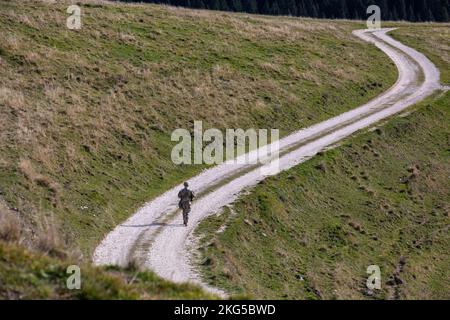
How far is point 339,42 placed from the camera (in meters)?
74.2

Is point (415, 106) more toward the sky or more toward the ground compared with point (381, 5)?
more toward the ground

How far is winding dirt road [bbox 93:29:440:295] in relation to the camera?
24.8m

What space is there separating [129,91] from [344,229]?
19.1m

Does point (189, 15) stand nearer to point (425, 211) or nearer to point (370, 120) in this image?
point (370, 120)

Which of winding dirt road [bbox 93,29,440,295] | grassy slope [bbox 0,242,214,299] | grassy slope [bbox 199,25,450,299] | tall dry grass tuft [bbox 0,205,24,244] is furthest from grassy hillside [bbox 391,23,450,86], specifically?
tall dry grass tuft [bbox 0,205,24,244]

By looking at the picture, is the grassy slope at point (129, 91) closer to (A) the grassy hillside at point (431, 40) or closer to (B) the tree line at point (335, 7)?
(A) the grassy hillside at point (431, 40)

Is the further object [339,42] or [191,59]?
[339,42]

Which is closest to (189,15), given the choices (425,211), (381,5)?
(425,211)

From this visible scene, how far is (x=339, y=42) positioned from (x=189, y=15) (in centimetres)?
1787

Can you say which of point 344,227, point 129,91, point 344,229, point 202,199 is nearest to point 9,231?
point 202,199

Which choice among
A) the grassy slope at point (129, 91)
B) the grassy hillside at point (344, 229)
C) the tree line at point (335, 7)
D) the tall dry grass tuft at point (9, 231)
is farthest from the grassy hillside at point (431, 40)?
the tree line at point (335, 7)

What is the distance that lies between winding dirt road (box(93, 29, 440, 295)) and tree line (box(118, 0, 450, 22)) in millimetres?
112887

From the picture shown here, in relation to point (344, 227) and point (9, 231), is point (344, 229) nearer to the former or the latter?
point (344, 227)
